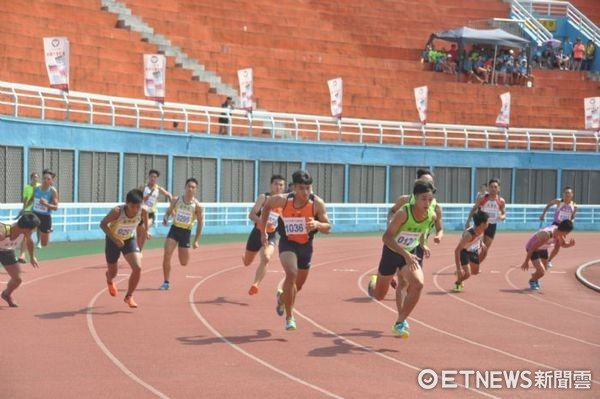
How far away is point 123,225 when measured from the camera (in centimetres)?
1562

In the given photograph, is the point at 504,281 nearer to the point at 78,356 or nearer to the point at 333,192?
the point at 78,356

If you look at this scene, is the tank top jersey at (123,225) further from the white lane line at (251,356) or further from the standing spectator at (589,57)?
the standing spectator at (589,57)

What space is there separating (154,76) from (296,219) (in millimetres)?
21963

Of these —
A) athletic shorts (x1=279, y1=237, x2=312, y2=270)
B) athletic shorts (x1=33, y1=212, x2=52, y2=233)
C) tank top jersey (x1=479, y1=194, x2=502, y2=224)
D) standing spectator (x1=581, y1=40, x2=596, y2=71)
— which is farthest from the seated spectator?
athletic shorts (x1=279, y1=237, x2=312, y2=270)

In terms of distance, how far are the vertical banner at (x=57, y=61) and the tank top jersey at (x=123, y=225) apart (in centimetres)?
1655

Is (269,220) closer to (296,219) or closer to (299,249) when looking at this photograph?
(299,249)

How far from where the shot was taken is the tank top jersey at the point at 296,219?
13.7m

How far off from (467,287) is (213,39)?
98.6 feet

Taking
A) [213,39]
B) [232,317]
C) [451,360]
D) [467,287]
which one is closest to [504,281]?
[467,287]

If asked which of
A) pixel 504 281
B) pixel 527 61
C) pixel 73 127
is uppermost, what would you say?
pixel 527 61

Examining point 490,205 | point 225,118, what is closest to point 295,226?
point 490,205

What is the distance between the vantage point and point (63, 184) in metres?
31.8

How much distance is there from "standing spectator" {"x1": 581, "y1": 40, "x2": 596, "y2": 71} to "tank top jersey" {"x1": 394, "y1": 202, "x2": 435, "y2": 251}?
1840 inches

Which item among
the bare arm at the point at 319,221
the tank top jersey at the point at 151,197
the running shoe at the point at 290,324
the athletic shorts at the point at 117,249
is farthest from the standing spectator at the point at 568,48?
the running shoe at the point at 290,324
